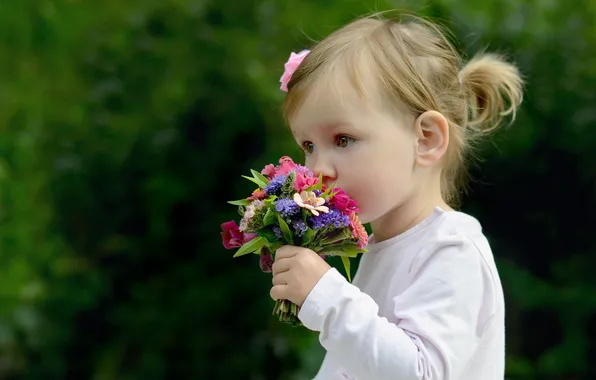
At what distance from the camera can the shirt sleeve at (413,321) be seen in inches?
58.8

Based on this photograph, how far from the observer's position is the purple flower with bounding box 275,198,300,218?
5.03ft

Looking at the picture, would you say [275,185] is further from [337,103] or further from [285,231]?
[337,103]

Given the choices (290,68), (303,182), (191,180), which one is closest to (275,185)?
(303,182)

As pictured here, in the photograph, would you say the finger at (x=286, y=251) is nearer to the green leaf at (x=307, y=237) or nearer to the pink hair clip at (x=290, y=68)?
the green leaf at (x=307, y=237)

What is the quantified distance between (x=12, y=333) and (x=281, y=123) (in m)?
1.24

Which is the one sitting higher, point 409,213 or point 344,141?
point 344,141

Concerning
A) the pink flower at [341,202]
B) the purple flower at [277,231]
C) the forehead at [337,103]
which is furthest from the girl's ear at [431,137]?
the purple flower at [277,231]

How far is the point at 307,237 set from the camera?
1571 mm

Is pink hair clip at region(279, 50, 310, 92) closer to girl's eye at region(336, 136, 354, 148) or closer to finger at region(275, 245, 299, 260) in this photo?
girl's eye at region(336, 136, 354, 148)

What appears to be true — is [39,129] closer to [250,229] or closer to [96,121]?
[96,121]

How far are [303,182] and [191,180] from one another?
65.8 inches

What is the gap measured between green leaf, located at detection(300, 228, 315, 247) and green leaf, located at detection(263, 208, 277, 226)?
6cm

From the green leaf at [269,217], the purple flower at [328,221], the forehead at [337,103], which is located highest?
the forehead at [337,103]

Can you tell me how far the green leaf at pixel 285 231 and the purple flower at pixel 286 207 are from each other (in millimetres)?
13
